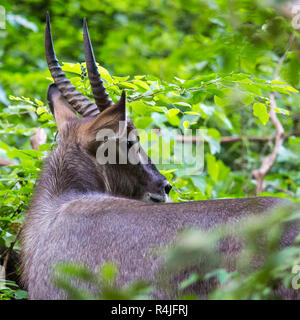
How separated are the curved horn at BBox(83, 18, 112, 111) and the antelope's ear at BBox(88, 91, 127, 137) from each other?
0.23 metres

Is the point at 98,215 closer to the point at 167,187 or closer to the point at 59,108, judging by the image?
the point at 167,187

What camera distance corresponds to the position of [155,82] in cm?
457

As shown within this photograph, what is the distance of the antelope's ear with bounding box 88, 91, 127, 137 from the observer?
14.0 ft

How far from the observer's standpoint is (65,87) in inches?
196

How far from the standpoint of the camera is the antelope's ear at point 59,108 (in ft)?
16.3

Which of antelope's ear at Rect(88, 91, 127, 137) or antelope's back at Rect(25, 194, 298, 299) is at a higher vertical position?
antelope's ear at Rect(88, 91, 127, 137)

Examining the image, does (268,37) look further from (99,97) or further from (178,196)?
(178,196)

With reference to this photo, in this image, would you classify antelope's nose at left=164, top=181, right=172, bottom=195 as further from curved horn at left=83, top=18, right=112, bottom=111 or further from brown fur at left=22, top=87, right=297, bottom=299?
curved horn at left=83, top=18, right=112, bottom=111

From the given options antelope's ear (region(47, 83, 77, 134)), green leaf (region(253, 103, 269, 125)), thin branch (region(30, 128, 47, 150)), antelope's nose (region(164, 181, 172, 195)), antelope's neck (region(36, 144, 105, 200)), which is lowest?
thin branch (region(30, 128, 47, 150))

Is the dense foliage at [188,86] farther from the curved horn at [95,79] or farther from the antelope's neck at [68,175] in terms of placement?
the antelope's neck at [68,175]

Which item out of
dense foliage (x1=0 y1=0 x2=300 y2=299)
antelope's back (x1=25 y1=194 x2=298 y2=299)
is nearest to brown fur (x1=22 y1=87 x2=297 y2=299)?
antelope's back (x1=25 y1=194 x2=298 y2=299)

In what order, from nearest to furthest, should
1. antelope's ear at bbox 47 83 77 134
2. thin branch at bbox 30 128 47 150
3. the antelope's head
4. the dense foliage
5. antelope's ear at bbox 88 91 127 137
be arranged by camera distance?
1. the dense foliage
2. antelope's ear at bbox 88 91 127 137
3. the antelope's head
4. antelope's ear at bbox 47 83 77 134
5. thin branch at bbox 30 128 47 150

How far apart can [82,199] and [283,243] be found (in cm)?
176

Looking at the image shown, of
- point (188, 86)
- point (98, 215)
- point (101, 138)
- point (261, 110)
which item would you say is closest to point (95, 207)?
point (98, 215)
